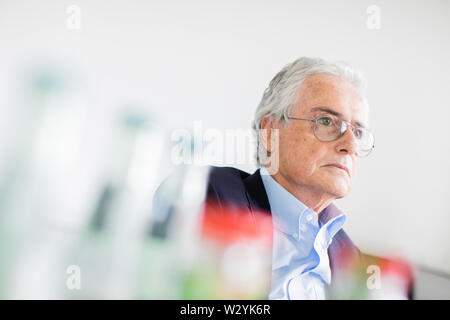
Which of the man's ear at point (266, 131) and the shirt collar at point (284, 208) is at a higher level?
the man's ear at point (266, 131)

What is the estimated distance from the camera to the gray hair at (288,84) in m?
1.03

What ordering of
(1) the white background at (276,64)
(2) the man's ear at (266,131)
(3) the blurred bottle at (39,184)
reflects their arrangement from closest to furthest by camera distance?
1. (3) the blurred bottle at (39,184)
2. (1) the white background at (276,64)
3. (2) the man's ear at (266,131)

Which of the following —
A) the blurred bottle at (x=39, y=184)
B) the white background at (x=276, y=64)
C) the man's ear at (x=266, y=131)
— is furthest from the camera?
the man's ear at (x=266, y=131)

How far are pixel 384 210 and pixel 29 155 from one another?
1.01m

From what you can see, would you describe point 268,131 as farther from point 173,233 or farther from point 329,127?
point 173,233

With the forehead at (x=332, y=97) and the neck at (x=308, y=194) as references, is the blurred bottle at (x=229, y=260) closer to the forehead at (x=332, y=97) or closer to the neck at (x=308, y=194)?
the neck at (x=308, y=194)

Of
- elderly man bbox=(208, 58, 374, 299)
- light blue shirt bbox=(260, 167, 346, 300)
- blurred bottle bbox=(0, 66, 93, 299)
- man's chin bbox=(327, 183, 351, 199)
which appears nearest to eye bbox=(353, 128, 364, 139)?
elderly man bbox=(208, 58, 374, 299)

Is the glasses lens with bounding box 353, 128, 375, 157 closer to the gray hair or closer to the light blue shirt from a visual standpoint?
the gray hair

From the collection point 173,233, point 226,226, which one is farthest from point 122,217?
point 226,226

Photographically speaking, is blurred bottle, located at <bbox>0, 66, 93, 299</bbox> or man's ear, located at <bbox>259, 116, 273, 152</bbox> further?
man's ear, located at <bbox>259, 116, 273, 152</bbox>

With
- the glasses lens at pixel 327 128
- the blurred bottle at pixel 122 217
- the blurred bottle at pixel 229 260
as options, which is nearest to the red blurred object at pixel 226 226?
the blurred bottle at pixel 229 260

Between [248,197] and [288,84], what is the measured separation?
1.17 feet

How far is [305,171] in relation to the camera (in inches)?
38.1

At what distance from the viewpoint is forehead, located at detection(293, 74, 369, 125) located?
38.9 inches
